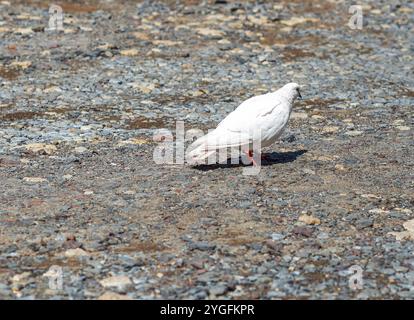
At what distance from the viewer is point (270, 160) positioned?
11469 millimetres

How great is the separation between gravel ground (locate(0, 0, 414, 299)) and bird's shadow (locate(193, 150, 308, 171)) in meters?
0.04

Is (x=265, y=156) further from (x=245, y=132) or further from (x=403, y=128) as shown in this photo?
(x=403, y=128)

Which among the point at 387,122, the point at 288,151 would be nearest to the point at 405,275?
the point at 288,151

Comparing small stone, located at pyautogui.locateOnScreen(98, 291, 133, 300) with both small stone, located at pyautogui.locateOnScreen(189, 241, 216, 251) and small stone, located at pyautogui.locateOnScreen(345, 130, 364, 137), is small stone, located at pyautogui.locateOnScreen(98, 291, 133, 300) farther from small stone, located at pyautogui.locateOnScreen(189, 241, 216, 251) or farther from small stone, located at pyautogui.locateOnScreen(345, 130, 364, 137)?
small stone, located at pyautogui.locateOnScreen(345, 130, 364, 137)

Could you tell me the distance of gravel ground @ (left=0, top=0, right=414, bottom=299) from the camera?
8.18 meters

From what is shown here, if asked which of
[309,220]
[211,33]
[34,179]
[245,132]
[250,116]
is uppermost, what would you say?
[250,116]

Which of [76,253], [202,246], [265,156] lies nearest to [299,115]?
[265,156]

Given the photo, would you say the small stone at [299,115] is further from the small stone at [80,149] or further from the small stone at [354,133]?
the small stone at [80,149]

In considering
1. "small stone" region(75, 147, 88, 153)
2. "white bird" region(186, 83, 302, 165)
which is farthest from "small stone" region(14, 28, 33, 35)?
"white bird" region(186, 83, 302, 165)

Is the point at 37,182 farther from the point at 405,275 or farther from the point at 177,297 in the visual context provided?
the point at 405,275

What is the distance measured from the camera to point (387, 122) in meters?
13.6

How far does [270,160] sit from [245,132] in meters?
0.82

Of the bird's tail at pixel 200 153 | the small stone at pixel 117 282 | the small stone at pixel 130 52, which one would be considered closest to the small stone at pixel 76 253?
the small stone at pixel 117 282

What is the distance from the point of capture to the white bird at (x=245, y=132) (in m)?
10.8
